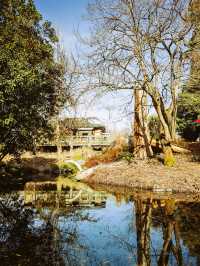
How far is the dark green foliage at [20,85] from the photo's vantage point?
14727 mm

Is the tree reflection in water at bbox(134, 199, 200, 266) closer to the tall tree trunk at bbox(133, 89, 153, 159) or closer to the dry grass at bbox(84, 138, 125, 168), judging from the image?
the tall tree trunk at bbox(133, 89, 153, 159)

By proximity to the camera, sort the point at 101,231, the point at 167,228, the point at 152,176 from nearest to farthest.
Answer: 1. the point at 167,228
2. the point at 101,231
3. the point at 152,176

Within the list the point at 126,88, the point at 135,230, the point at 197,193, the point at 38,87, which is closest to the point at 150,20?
the point at 126,88

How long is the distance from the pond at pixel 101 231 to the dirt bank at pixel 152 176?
1.96 metres

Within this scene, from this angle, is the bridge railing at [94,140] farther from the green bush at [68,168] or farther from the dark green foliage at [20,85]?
the dark green foliage at [20,85]

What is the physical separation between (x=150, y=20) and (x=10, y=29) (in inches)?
354

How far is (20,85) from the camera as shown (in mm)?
14945

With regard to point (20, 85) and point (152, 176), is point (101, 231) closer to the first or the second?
point (152, 176)

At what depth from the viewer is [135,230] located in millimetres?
7496

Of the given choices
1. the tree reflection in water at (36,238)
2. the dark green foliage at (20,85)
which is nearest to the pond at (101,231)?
the tree reflection in water at (36,238)

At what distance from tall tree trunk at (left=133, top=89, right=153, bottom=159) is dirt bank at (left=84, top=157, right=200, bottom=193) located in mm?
1747

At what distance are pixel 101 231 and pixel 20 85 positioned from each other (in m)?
9.58

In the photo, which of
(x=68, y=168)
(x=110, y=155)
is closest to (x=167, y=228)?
(x=110, y=155)

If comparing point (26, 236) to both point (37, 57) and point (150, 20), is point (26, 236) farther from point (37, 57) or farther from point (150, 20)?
point (37, 57)
